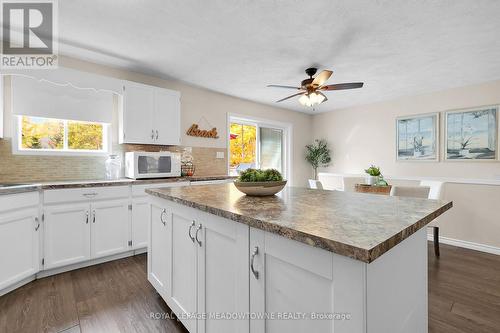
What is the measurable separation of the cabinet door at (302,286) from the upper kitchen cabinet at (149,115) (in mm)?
2762

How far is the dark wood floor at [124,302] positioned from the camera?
173 cm

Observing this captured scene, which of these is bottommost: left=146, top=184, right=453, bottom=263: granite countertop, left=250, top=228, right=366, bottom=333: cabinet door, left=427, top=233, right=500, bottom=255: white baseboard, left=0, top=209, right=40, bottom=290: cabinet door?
left=427, top=233, right=500, bottom=255: white baseboard

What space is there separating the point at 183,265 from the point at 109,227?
1.67 m

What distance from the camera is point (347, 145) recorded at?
18.5 ft

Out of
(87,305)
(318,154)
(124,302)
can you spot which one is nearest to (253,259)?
(124,302)

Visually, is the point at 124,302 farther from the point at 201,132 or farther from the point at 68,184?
the point at 201,132

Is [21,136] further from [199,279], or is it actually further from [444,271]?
[444,271]

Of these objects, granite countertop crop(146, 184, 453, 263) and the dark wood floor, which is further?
the dark wood floor

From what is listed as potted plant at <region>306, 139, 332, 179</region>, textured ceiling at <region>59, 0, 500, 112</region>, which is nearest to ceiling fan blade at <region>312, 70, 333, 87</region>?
textured ceiling at <region>59, 0, 500, 112</region>

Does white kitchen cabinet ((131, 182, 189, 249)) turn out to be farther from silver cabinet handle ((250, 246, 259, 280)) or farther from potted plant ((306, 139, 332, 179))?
potted plant ((306, 139, 332, 179))

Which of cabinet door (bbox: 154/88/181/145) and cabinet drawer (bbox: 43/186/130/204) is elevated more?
cabinet door (bbox: 154/88/181/145)

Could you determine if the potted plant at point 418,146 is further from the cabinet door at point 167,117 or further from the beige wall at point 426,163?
the cabinet door at point 167,117

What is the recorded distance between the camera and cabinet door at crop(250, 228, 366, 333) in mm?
729

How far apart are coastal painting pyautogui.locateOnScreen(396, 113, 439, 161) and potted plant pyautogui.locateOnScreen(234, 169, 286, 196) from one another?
13.5 feet
